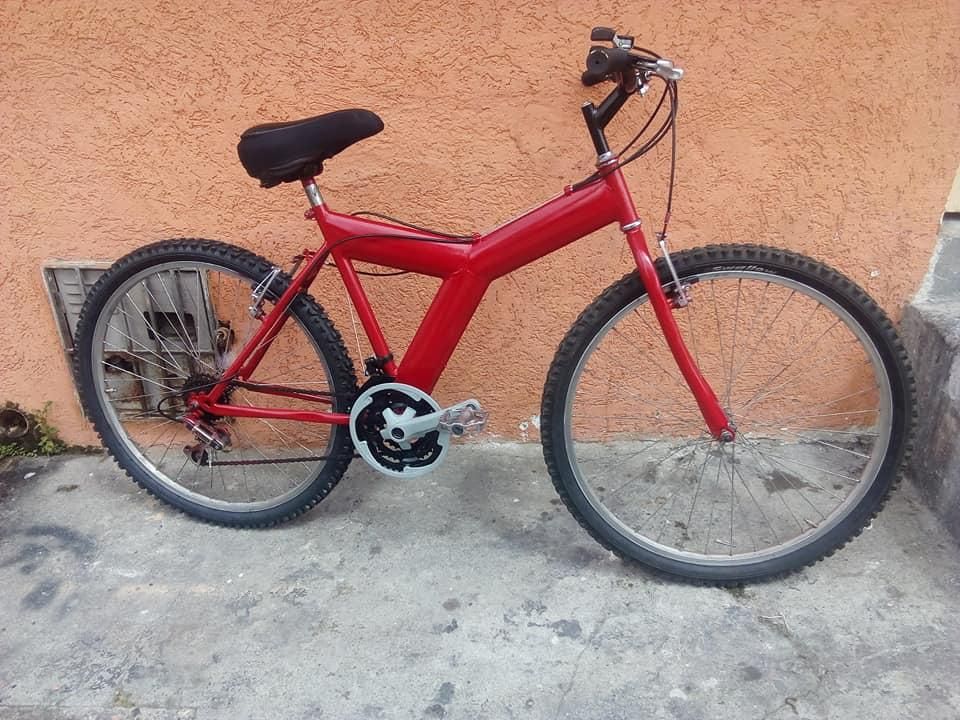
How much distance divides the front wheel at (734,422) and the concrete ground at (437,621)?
0.18 metres

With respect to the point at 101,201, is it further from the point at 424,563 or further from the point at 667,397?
the point at 667,397

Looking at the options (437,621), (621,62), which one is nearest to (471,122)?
(621,62)

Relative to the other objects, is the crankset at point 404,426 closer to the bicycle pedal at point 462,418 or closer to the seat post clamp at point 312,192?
the bicycle pedal at point 462,418

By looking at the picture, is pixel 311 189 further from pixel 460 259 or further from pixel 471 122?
pixel 471 122

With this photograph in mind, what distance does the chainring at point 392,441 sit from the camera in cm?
216

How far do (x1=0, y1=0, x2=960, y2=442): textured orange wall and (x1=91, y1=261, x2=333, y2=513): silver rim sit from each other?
246mm

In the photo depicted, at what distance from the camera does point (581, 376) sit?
2516 millimetres

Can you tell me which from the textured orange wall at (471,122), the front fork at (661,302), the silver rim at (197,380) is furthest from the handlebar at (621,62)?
the silver rim at (197,380)

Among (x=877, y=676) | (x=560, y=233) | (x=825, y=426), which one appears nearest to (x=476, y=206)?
(x=560, y=233)

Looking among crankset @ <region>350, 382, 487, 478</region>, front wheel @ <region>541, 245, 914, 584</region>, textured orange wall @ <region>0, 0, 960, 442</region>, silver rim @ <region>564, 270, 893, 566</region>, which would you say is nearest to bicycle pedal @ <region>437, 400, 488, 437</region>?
crankset @ <region>350, 382, 487, 478</region>

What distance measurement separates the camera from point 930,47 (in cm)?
222

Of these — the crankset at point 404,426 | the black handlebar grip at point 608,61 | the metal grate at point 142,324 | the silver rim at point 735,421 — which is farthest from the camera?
the metal grate at point 142,324

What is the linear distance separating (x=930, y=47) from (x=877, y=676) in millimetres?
1979

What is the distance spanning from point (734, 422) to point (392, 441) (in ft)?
4.25
